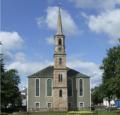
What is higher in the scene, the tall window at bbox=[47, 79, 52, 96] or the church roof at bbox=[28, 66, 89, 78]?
the church roof at bbox=[28, 66, 89, 78]

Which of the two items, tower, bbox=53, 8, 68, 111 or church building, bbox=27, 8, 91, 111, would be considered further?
church building, bbox=27, 8, 91, 111

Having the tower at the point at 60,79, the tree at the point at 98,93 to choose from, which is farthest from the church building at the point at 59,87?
the tree at the point at 98,93

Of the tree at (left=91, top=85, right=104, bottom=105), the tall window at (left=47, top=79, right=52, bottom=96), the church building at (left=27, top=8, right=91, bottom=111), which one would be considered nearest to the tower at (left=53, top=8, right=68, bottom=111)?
the church building at (left=27, top=8, right=91, bottom=111)

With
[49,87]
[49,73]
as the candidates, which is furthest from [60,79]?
[49,73]

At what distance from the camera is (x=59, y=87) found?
10881cm

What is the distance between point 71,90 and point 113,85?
31748 mm

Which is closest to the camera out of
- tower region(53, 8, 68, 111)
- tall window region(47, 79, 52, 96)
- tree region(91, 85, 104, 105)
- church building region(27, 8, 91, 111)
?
tree region(91, 85, 104, 105)

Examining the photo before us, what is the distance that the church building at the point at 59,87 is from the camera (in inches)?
4281

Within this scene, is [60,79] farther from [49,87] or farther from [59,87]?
[49,87]

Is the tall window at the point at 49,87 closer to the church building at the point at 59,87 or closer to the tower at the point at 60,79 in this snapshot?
the church building at the point at 59,87

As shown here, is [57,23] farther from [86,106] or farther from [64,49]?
[86,106]

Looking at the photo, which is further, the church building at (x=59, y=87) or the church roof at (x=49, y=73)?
the church roof at (x=49, y=73)

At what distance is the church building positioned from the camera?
108750 mm

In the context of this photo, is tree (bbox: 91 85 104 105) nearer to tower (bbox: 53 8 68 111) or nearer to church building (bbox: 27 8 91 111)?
church building (bbox: 27 8 91 111)
